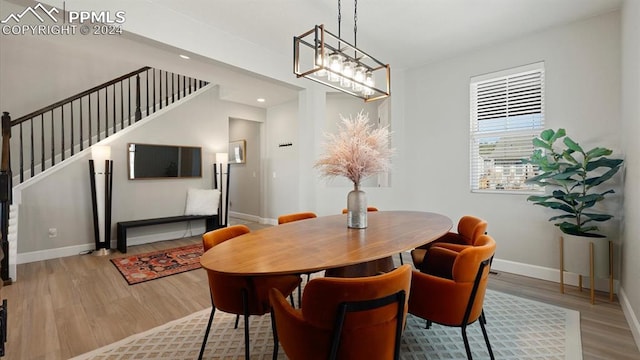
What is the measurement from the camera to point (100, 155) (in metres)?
4.09

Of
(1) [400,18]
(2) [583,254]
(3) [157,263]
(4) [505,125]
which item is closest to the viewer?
(2) [583,254]

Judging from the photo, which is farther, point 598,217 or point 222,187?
point 222,187

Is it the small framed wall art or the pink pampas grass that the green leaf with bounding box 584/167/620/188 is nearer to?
the pink pampas grass

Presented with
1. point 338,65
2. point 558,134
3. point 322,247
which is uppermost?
point 338,65

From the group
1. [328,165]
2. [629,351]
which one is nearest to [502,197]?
[629,351]

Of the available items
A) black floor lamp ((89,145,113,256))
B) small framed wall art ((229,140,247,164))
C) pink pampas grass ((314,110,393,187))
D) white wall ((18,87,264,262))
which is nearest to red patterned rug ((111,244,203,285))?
black floor lamp ((89,145,113,256))

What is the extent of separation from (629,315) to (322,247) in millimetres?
2614

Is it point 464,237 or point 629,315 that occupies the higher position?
point 464,237

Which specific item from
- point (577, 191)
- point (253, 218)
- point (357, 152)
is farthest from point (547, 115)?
point (253, 218)

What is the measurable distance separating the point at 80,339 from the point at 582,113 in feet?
16.2

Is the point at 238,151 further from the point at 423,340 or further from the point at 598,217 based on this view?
the point at 598,217

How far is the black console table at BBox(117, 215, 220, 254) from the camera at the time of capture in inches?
165

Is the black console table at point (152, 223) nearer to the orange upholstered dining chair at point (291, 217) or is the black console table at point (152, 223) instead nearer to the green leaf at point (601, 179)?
the orange upholstered dining chair at point (291, 217)

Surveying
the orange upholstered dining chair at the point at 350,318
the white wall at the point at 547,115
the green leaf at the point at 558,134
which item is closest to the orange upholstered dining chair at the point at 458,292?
the orange upholstered dining chair at the point at 350,318
